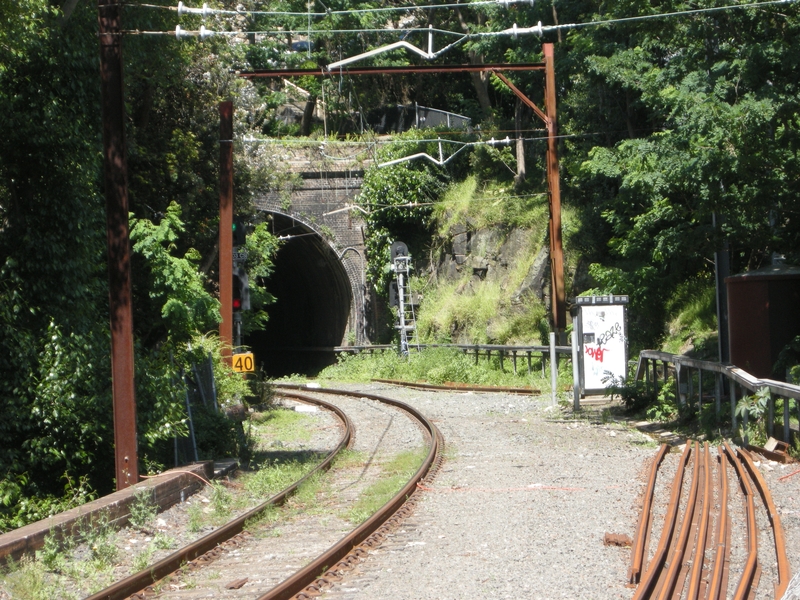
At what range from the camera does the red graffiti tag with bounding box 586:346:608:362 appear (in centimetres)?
1670

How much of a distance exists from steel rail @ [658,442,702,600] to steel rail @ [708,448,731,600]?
21cm

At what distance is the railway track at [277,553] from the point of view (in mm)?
6078

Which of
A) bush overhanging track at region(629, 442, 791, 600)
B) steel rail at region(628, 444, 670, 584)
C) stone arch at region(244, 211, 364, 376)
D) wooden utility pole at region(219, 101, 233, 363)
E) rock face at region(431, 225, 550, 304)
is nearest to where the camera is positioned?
bush overhanging track at region(629, 442, 791, 600)

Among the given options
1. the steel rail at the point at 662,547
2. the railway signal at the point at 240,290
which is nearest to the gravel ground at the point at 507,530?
the steel rail at the point at 662,547

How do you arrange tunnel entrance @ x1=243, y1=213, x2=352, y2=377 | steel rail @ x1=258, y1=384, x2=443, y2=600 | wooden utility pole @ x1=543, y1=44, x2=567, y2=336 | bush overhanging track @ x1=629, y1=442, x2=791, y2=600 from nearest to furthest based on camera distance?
bush overhanging track @ x1=629, y1=442, x2=791, y2=600 → steel rail @ x1=258, y1=384, x2=443, y2=600 → wooden utility pole @ x1=543, y1=44, x2=567, y2=336 → tunnel entrance @ x1=243, y1=213, x2=352, y2=377

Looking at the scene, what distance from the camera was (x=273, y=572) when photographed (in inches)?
259

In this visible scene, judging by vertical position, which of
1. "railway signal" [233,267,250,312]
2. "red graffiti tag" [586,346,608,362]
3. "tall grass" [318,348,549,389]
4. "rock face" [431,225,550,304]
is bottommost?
"tall grass" [318,348,549,389]

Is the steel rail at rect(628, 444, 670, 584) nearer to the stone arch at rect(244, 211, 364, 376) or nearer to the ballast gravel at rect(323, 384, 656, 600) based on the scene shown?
the ballast gravel at rect(323, 384, 656, 600)

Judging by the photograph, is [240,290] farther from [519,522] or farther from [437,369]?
[519,522]

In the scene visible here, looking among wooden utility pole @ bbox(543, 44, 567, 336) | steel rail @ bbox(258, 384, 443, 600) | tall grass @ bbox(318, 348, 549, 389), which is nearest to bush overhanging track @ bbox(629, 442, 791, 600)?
steel rail @ bbox(258, 384, 443, 600)

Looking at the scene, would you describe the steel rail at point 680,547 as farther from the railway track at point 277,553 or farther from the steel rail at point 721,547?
the railway track at point 277,553

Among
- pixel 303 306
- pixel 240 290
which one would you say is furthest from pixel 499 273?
pixel 240 290

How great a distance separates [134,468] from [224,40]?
472 inches

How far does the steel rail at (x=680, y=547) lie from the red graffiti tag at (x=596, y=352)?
7254 millimetres
